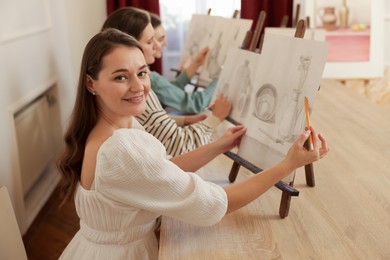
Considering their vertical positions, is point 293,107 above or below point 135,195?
above

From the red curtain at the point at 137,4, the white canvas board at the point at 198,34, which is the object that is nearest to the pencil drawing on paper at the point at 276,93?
the white canvas board at the point at 198,34

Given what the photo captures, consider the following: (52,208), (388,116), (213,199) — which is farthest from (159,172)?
(52,208)

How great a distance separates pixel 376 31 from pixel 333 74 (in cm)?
42

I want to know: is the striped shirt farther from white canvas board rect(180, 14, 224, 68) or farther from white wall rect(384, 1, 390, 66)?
white wall rect(384, 1, 390, 66)

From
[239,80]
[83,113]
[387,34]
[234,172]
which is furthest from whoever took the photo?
[387,34]

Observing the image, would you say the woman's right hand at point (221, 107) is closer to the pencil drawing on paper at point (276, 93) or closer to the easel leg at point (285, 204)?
the pencil drawing on paper at point (276, 93)

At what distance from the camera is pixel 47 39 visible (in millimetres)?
2820

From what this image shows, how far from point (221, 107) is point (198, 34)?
4.45 feet

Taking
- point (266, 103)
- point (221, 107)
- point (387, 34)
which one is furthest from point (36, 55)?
point (387, 34)

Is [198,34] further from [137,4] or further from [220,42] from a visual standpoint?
[137,4]

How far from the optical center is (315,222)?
1.27m

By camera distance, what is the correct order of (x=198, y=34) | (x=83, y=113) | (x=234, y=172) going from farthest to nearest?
(x=198, y=34)
(x=234, y=172)
(x=83, y=113)

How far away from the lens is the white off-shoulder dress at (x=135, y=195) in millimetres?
1093

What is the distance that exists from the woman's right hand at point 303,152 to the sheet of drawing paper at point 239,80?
34cm
